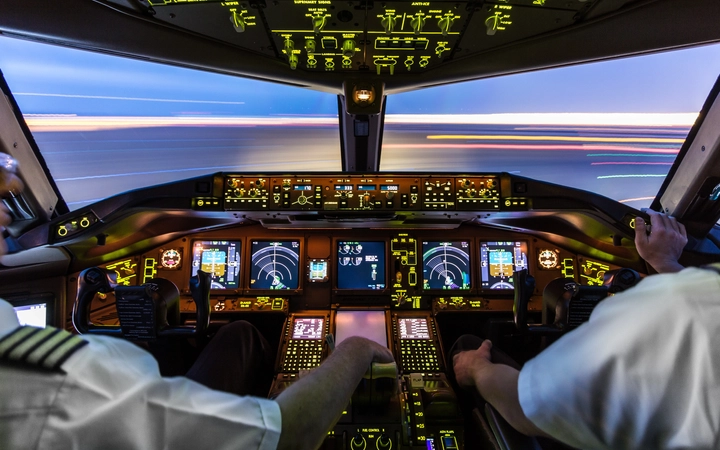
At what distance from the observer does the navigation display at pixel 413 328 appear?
9.39ft

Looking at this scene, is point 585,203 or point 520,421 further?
point 585,203

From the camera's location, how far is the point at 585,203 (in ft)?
8.77

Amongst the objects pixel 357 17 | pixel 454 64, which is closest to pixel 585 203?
pixel 454 64

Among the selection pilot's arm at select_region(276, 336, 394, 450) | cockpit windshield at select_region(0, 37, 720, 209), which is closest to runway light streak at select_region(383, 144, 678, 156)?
cockpit windshield at select_region(0, 37, 720, 209)

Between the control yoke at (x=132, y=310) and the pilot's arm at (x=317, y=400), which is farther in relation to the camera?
the control yoke at (x=132, y=310)

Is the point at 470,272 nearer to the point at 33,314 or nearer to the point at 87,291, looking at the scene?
the point at 87,291

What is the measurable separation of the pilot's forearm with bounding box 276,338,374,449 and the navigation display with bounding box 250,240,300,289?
7.11 ft

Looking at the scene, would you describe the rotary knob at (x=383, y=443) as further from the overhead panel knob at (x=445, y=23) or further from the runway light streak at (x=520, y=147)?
the runway light streak at (x=520, y=147)

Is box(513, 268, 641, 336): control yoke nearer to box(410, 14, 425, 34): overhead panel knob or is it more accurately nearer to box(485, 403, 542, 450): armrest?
box(485, 403, 542, 450): armrest

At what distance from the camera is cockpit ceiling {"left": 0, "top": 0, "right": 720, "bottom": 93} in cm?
180

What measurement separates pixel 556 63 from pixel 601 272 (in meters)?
1.61

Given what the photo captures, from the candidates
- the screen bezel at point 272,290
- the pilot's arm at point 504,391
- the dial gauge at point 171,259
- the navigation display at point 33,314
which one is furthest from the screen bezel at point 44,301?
the pilot's arm at point 504,391

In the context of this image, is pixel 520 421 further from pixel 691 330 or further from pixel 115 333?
pixel 115 333

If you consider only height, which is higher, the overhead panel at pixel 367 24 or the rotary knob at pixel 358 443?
the overhead panel at pixel 367 24
